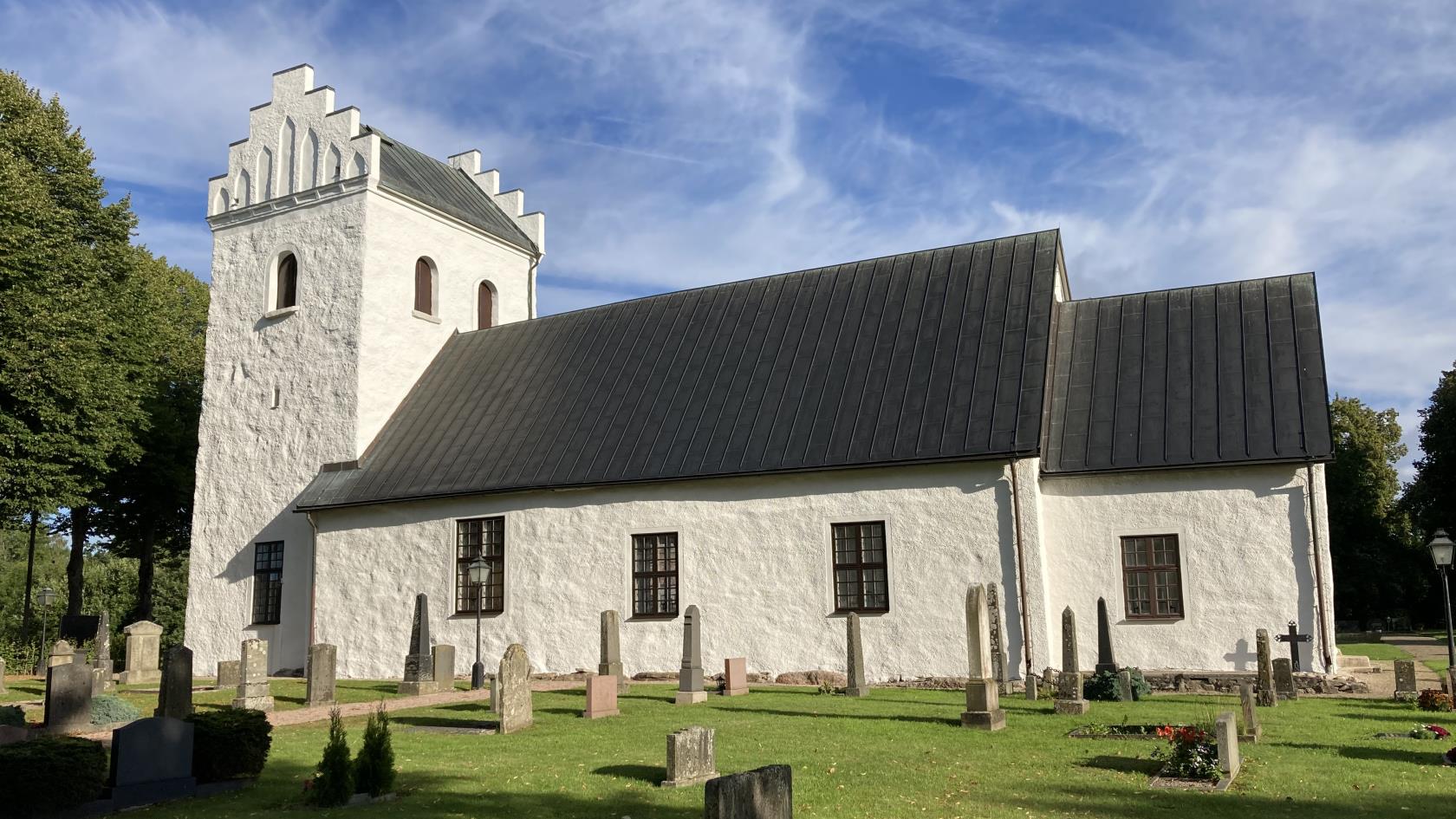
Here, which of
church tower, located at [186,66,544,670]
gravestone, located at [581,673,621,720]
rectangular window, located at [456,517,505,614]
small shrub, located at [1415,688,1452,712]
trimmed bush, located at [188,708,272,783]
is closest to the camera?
trimmed bush, located at [188,708,272,783]

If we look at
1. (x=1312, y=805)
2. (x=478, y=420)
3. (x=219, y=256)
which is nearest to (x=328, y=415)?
(x=478, y=420)

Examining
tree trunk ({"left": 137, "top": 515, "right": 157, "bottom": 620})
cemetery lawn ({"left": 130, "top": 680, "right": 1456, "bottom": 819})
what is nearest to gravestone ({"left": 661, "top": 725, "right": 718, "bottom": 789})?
cemetery lawn ({"left": 130, "top": 680, "right": 1456, "bottom": 819})

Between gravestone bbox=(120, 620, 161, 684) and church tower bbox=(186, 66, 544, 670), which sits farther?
church tower bbox=(186, 66, 544, 670)

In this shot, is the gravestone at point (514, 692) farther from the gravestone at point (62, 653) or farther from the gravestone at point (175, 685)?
the gravestone at point (62, 653)

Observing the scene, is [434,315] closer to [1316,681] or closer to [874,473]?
[874,473]

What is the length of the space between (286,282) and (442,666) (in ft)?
41.1

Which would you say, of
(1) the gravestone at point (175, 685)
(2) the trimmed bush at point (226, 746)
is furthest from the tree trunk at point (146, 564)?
(2) the trimmed bush at point (226, 746)

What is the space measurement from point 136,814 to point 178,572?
4681 cm

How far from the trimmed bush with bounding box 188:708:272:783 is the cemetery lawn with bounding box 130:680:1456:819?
35 cm

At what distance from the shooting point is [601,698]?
15.7m

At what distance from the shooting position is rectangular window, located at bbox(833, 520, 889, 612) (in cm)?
1983

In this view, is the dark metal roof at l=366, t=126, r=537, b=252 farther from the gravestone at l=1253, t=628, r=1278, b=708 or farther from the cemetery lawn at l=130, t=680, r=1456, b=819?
the gravestone at l=1253, t=628, r=1278, b=708

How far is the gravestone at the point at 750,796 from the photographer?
519 cm

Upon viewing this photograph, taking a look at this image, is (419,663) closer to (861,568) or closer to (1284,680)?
(861,568)
